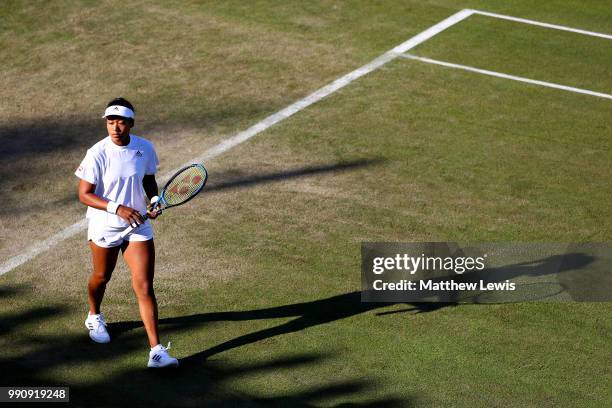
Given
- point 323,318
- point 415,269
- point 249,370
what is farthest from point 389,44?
point 249,370

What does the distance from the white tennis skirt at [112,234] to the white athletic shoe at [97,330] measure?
77cm

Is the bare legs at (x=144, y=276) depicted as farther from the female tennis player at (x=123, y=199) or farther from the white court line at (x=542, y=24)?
the white court line at (x=542, y=24)

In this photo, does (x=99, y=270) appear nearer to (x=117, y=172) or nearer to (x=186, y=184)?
(x=117, y=172)

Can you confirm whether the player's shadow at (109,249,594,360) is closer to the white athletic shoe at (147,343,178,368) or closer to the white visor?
the white athletic shoe at (147,343,178,368)

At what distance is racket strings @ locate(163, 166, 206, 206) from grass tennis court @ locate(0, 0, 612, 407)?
1280 mm

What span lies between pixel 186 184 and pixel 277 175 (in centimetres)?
334

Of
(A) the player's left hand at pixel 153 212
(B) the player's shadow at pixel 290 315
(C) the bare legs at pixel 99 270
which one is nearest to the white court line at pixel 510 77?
(B) the player's shadow at pixel 290 315

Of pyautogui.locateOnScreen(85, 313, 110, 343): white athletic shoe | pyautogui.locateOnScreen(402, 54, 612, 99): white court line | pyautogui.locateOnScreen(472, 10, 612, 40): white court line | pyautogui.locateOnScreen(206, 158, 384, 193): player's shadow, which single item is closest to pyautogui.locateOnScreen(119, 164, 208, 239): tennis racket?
pyautogui.locateOnScreen(85, 313, 110, 343): white athletic shoe

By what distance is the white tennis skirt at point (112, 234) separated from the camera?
848cm

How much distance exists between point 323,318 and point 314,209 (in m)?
2.14

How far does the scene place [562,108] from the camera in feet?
45.8

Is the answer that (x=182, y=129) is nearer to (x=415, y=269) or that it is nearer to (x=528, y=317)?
(x=415, y=269)

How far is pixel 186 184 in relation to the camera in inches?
347

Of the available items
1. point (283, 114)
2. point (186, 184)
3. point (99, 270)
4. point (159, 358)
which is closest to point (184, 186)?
point (186, 184)
